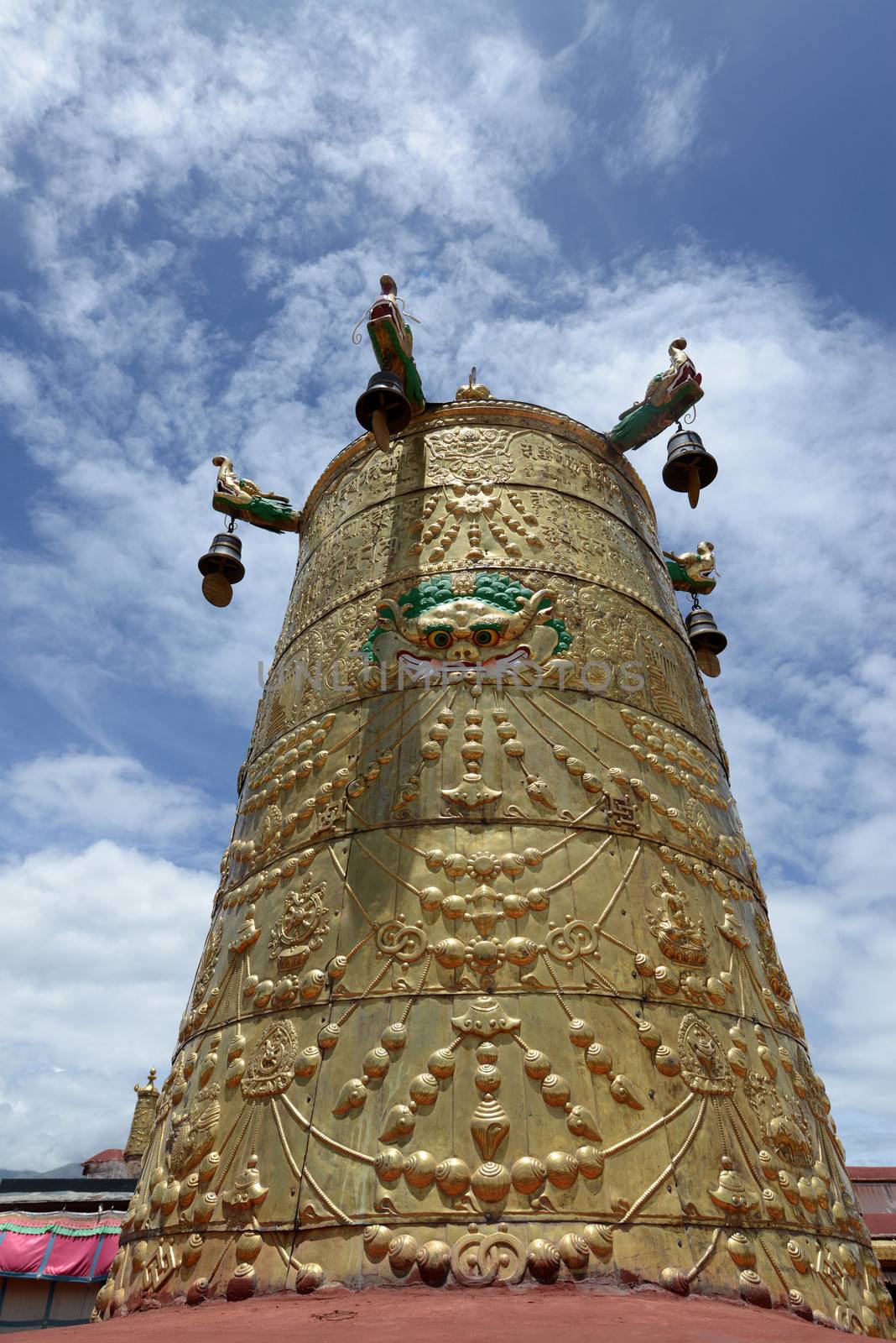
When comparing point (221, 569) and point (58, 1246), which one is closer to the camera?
point (221, 569)

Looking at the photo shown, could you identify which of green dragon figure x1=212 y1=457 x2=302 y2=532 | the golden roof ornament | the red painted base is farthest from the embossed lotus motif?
the golden roof ornament

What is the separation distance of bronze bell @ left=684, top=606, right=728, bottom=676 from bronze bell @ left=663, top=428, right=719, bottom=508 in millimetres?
1690

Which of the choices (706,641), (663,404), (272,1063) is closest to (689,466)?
(663,404)

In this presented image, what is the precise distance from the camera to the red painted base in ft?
8.86

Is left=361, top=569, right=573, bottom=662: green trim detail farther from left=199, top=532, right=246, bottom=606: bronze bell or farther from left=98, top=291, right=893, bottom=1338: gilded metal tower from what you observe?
left=199, top=532, right=246, bottom=606: bronze bell

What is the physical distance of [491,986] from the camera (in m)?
4.31

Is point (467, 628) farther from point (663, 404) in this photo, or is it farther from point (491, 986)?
point (663, 404)

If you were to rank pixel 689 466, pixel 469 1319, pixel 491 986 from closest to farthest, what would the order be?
pixel 469 1319
pixel 491 986
pixel 689 466

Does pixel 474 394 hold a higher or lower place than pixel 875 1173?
higher

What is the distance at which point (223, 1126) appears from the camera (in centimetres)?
439

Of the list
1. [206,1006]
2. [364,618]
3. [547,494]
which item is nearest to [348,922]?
[206,1006]

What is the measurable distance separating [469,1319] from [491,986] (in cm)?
153

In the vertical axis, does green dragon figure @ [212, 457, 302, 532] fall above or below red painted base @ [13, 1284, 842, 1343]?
above

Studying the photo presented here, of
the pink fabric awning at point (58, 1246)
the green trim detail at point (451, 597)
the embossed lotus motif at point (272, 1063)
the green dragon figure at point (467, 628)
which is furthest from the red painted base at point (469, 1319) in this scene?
the pink fabric awning at point (58, 1246)
